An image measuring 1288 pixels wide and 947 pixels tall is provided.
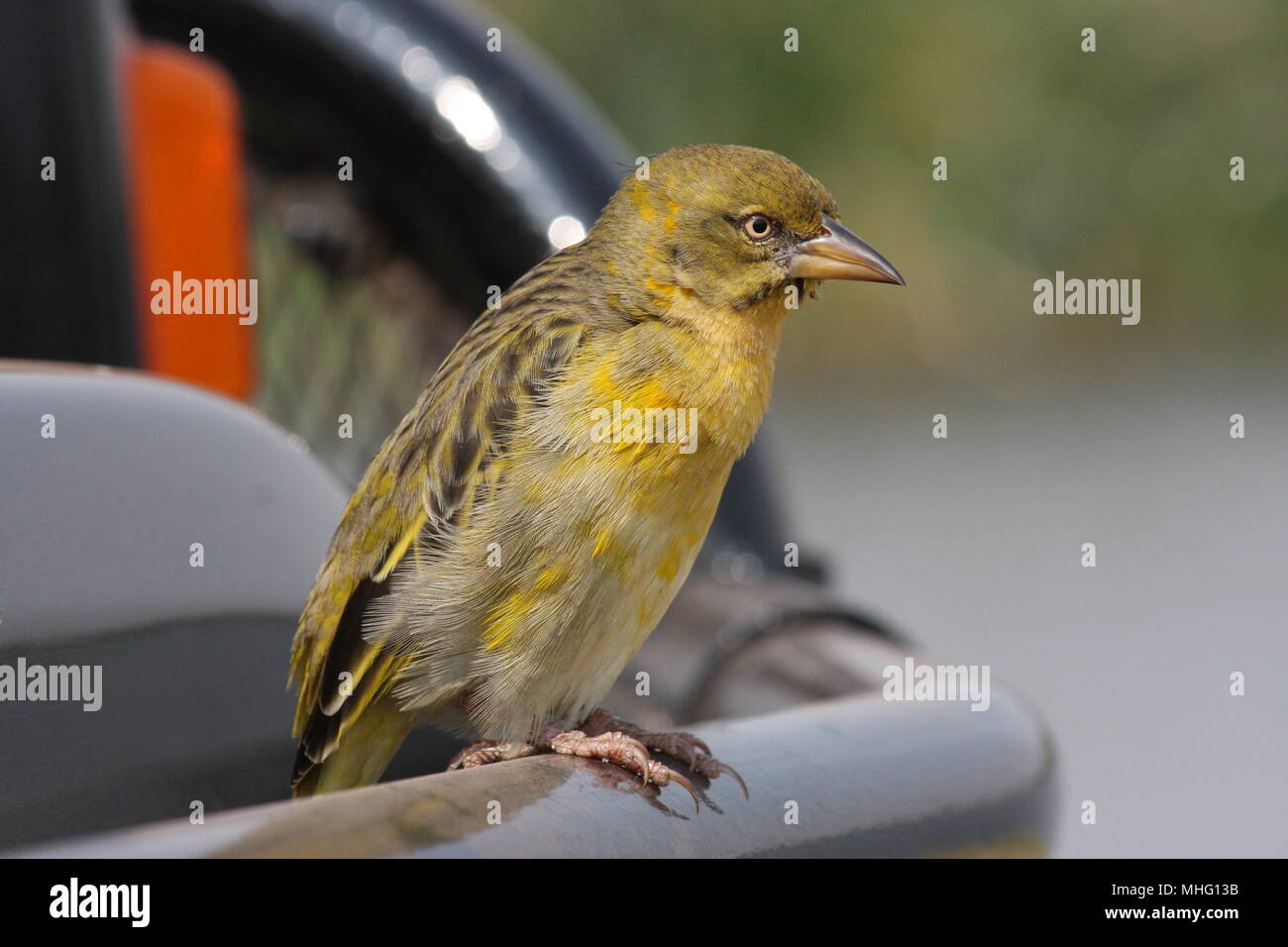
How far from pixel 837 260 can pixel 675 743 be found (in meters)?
0.96

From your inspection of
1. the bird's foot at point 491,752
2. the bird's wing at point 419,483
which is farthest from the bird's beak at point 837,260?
the bird's foot at point 491,752

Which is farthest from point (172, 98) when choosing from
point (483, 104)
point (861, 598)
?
point (861, 598)

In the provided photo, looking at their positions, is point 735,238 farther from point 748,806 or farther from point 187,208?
point 748,806

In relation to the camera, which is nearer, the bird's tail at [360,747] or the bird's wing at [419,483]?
the bird's tail at [360,747]

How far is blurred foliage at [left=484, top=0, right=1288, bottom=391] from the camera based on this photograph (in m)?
12.9

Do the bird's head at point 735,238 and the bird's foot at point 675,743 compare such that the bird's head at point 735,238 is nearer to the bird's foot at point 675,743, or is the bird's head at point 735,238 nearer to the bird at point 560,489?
the bird at point 560,489

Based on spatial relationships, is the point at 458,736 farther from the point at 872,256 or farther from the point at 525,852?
the point at 525,852

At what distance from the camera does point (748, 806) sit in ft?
7.00

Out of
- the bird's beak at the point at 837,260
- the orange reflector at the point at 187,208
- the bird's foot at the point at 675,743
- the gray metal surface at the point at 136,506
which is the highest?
the orange reflector at the point at 187,208

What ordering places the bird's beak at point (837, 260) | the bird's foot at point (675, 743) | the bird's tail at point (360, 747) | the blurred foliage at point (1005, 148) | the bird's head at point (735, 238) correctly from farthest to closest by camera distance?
1. the blurred foliage at point (1005, 148)
2. the bird's head at point (735, 238)
3. the bird's beak at point (837, 260)
4. the bird's tail at point (360, 747)
5. the bird's foot at point (675, 743)

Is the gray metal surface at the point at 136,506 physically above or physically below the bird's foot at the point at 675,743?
above

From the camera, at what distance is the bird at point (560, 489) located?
2832 mm

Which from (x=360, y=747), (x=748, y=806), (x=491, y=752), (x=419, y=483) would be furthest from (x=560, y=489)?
(x=748, y=806)

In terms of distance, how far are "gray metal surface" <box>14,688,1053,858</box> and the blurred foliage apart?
9743 millimetres
